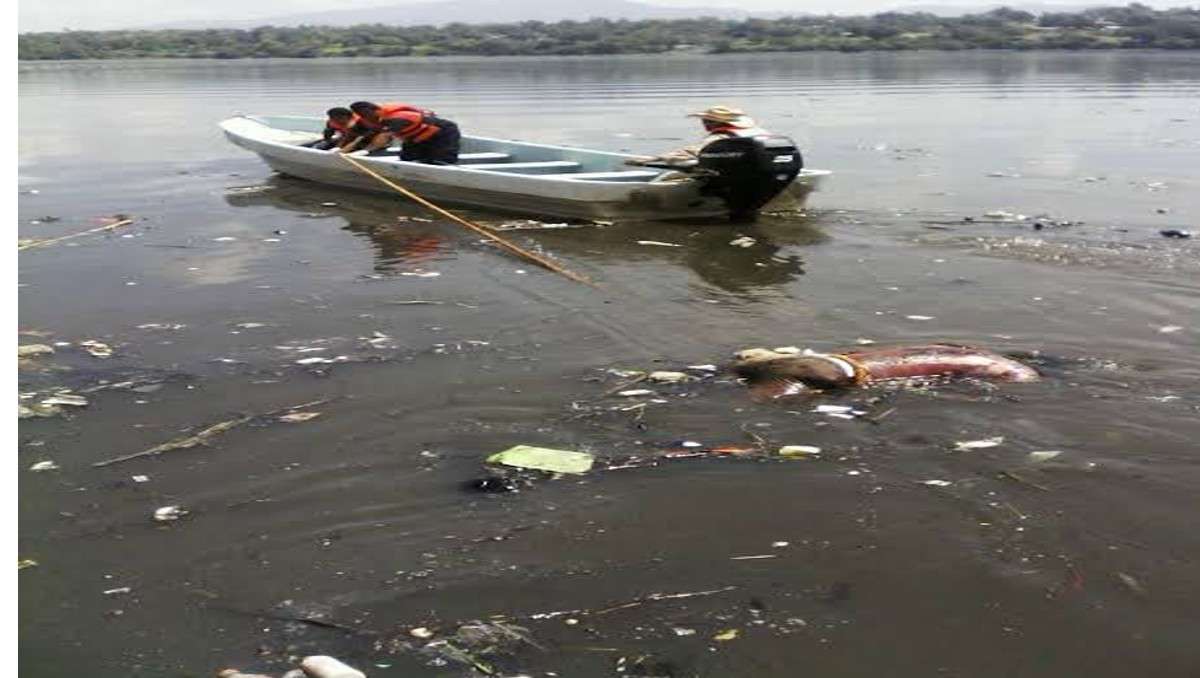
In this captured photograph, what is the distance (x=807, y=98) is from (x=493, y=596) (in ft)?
97.4

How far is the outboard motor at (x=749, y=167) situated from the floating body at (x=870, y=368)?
4505 mm

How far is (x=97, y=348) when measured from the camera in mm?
7633

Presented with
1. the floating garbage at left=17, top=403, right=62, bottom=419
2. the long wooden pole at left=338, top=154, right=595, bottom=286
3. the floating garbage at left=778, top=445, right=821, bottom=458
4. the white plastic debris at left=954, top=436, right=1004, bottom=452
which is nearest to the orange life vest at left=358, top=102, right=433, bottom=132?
the long wooden pole at left=338, top=154, right=595, bottom=286

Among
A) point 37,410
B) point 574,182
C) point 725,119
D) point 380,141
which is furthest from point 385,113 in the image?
point 37,410

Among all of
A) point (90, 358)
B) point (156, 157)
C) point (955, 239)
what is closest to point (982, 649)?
point (90, 358)

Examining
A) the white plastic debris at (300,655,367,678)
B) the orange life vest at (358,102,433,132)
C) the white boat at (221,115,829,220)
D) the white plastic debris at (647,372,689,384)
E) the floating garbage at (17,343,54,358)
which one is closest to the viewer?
the white plastic debris at (300,655,367,678)

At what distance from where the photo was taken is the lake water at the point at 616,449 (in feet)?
13.1

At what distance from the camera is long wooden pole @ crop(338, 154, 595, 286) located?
387 inches

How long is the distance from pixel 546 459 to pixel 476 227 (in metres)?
6.54

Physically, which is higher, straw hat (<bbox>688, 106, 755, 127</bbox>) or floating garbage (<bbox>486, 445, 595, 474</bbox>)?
straw hat (<bbox>688, 106, 755, 127</bbox>)

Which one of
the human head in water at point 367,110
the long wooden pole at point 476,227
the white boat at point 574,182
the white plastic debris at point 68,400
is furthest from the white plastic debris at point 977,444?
the human head in water at point 367,110

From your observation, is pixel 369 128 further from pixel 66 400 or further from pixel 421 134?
pixel 66 400

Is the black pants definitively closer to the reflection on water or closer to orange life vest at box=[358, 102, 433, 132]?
orange life vest at box=[358, 102, 433, 132]

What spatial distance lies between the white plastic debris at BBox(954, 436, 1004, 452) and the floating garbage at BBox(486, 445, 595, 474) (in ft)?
6.26
